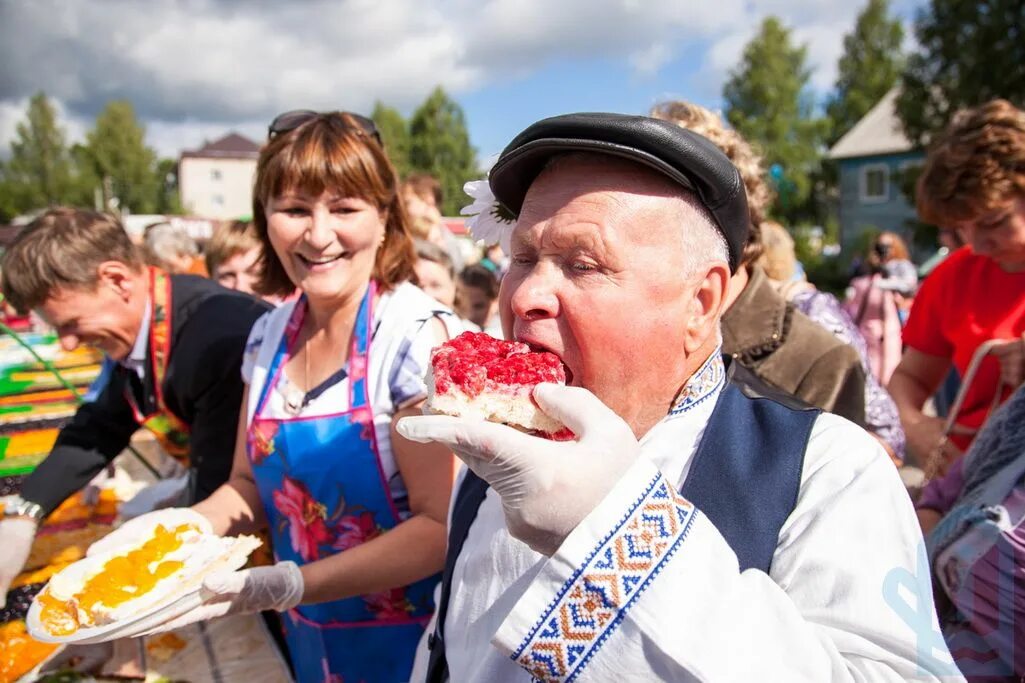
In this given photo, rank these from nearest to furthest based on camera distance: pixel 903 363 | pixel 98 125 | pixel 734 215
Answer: pixel 734 215 → pixel 903 363 → pixel 98 125

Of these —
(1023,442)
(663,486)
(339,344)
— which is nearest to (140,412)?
(339,344)

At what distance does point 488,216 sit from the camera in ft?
5.98

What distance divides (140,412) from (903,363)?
150 inches

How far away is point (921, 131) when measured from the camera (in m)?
23.0

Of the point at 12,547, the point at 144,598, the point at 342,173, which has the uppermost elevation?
the point at 342,173

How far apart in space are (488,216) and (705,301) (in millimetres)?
672

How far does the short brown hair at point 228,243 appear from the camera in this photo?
203 inches

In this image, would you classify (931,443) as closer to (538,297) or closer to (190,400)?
(538,297)

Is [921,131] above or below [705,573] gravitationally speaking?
above

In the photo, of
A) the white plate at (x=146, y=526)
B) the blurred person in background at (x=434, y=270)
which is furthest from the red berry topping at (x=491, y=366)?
the blurred person in background at (x=434, y=270)

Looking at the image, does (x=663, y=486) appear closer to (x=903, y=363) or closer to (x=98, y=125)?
(x=903, y=363)

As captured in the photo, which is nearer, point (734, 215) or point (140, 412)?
point (734, 215)

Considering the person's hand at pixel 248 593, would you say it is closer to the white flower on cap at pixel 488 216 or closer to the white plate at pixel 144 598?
the white plate at pixel 144 598

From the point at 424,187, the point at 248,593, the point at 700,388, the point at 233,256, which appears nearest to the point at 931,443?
the point at 700,388
